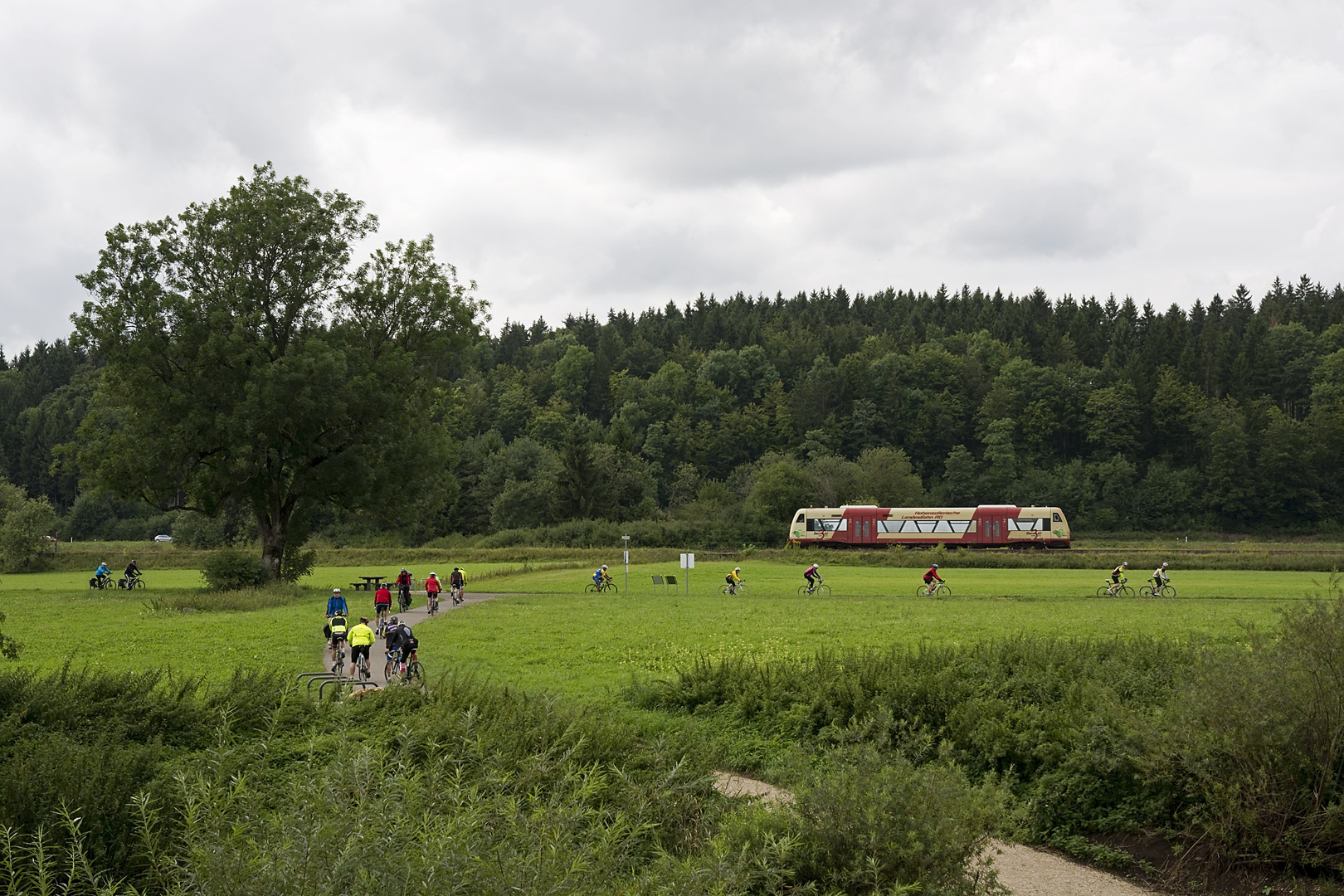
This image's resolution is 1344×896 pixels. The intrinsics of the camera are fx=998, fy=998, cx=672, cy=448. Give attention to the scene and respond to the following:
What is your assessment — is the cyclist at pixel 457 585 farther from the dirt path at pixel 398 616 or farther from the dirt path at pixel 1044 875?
the dirt path at pixel 1044 875

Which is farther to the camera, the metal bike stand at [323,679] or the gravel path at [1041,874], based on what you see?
the metal bike stand at [323,679]

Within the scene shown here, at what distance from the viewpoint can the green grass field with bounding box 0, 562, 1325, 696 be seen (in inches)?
810

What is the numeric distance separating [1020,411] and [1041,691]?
11426 centimetres

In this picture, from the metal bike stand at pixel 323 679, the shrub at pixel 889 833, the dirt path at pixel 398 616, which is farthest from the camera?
the dirt path at pixel 398 616

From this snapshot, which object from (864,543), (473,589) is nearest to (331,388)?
(473,589)

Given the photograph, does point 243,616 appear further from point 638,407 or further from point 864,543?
point 638,407

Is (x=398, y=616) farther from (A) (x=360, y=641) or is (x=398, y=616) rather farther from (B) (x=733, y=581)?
(A) (x=360, y=641)

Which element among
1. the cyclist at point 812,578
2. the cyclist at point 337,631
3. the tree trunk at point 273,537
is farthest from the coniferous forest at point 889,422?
the cyclist at point 337,631

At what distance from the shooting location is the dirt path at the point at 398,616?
20188 mm

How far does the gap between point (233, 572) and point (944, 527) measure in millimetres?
50977

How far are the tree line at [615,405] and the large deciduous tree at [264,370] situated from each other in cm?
12

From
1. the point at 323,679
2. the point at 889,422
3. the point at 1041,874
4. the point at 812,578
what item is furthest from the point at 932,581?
the point at 889,422

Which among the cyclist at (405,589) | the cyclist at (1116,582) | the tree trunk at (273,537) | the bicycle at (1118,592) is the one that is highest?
the tree trunk at (273,537)

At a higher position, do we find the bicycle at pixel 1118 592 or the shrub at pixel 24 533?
the shrub at pixel 24 533
